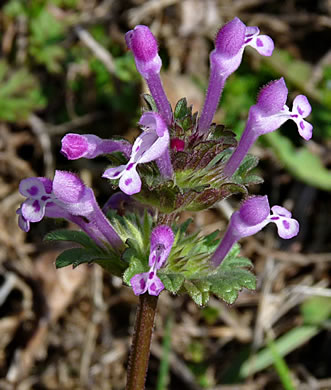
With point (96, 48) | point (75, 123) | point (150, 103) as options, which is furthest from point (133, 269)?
point (96, 48)

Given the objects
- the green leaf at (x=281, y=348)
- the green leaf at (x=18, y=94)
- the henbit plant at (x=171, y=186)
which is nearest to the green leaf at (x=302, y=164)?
the green leaf at (x=281, y=348)

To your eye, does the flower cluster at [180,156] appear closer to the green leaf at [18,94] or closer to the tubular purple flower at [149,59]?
the tubular purple flower at [149,59]

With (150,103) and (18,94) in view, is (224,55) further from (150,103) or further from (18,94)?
(18,94)

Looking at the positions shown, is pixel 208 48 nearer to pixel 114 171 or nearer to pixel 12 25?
pixel 12 25

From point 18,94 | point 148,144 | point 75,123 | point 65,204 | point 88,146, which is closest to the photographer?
point 148,144

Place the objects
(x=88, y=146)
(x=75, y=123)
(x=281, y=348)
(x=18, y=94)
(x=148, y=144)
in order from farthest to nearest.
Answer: (x=75, y=123), (x=18, y=94), (x=281, y=348), (x=88, y=146), (x=148, y=144)

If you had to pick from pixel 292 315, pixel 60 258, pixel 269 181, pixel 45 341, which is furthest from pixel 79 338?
pixel 60 258
